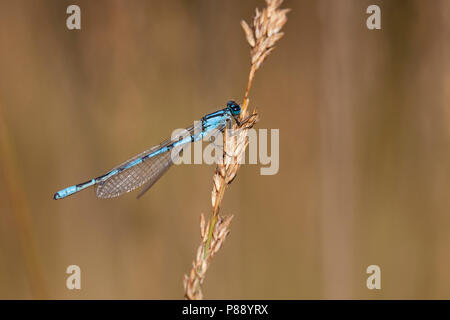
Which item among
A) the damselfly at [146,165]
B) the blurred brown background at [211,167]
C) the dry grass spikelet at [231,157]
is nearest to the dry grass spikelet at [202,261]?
the dry grass spikelet at [231,157]

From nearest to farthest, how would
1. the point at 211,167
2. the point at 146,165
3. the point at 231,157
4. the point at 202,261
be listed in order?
the point at 202,261 → the point at 231,157 → the point at 146,165 → the point at 211,167

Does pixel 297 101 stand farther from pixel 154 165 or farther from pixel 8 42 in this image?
pixel 8 42

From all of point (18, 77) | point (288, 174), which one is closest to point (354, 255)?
point (288, 174)

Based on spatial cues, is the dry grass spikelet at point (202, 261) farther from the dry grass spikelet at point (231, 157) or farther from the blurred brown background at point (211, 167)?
the blurred brown background at point (211, 167)

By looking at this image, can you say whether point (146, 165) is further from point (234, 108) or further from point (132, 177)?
point (234, 108)

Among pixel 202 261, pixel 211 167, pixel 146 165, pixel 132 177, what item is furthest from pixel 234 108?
pixel 202 261
